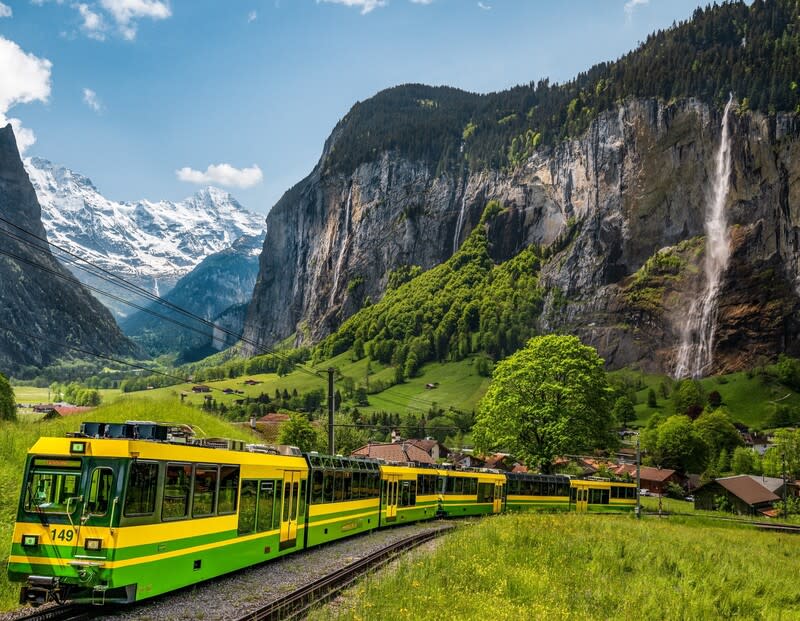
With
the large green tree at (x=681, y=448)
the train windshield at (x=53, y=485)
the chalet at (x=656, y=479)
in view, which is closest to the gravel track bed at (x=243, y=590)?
the train windshield at (x=53, y=485)

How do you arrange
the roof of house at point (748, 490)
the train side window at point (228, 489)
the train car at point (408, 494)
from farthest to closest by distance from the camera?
1. the roof of house at point (748, 490)
2. the train car at point (408, 494)
3. the train side window at point (228, 489)

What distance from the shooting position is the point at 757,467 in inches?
5221

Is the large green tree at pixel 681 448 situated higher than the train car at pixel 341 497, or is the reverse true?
the large green tree at pixel 681 448

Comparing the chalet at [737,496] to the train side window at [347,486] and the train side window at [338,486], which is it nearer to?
the train side window at [347,486]

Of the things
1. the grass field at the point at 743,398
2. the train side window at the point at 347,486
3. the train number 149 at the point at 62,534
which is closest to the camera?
the train number 149 at the point at 62,534

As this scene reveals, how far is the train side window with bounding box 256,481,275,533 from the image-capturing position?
21.0 m

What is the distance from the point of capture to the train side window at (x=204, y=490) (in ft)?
57.3

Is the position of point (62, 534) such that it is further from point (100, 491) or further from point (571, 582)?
point (571, 582)

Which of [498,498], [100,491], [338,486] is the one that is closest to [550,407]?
[498,498]

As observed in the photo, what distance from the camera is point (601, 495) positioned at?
2454 inches

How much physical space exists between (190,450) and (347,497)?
13.7m

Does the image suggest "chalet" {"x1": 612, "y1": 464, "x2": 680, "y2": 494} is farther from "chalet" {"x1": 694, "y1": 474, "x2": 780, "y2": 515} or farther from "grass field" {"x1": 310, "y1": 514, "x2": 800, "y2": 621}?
"grass field" {"x1": 310, "y1": 514, "x2": 800, "y2": 621}

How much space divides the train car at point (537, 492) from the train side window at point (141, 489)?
134 feet

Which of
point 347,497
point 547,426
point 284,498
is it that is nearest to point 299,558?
point 284,498
